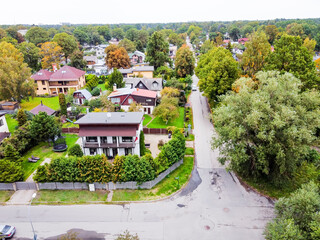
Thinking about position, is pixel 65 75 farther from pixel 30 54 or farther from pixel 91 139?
pixel 91 139

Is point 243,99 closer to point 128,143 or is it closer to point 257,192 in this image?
point 257,192

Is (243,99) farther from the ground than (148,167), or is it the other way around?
(243,99)

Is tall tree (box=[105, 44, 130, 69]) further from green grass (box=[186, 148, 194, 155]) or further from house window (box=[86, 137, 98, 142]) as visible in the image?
green grass (box=[186, 148, 194, 155])

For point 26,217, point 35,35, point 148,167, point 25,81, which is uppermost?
point 35,35

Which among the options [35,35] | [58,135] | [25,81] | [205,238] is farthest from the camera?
[35,35]

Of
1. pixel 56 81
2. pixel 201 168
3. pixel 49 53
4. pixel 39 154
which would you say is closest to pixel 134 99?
pixel 39 154

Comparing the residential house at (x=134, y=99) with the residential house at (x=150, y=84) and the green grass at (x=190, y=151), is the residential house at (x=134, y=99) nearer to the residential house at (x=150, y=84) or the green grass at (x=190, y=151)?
the residential house at (x=150, y=84)

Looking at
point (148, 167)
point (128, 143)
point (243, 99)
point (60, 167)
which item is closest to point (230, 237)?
point (148, 167)
